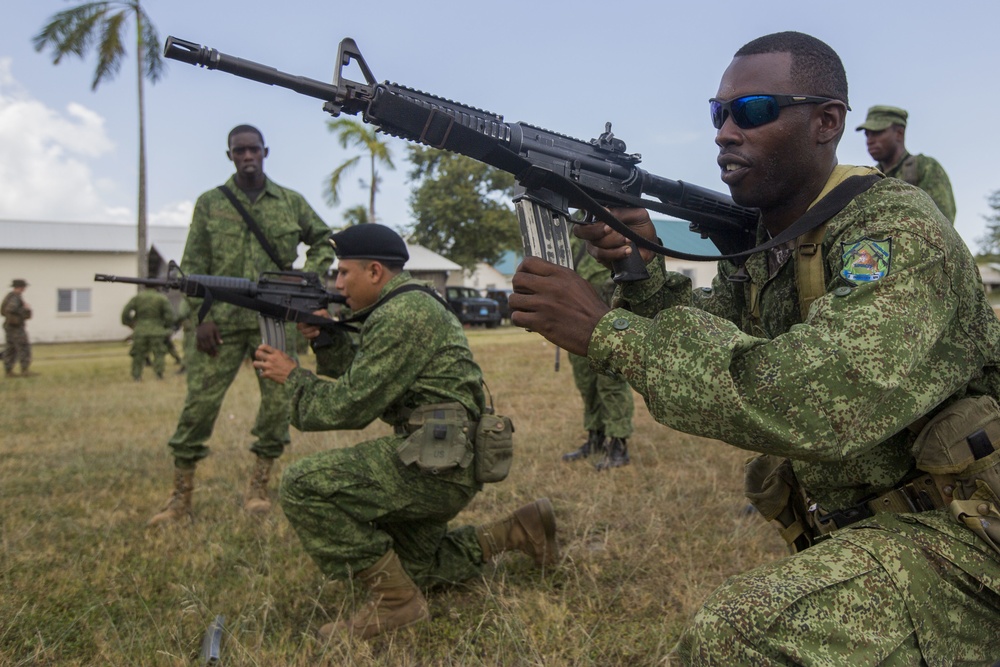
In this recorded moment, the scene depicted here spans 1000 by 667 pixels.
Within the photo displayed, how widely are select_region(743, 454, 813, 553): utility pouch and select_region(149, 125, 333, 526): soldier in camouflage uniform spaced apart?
11.1ft

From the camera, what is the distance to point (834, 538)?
6.14ft

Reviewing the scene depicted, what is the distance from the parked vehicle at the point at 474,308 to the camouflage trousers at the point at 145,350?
1655 cm

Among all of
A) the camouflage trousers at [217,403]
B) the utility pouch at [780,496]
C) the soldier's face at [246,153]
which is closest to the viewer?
the utility pouch at [780,496]

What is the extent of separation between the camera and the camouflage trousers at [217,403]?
4.91m

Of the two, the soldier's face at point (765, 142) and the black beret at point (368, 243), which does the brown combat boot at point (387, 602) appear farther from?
the soldier's face at point (765, 142)

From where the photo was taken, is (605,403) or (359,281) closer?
(359,281)

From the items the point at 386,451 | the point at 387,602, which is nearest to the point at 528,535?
the point at 387,602

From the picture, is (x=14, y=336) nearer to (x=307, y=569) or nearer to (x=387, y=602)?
Answer: (x=307, y=569)

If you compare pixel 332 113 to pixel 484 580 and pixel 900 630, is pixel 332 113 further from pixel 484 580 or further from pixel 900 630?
pixel 484 580

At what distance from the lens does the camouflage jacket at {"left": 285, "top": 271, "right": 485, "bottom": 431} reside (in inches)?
132

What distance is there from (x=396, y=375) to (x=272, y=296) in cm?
138

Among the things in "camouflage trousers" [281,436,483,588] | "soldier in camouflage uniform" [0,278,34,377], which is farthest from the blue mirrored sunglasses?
"soldier in camouflage uniform" [0,278,34,377]

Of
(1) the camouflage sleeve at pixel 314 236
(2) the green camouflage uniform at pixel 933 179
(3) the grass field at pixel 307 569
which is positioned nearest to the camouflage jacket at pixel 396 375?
(3) the grass field at pixel 307 569

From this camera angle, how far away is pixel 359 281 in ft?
12.3
